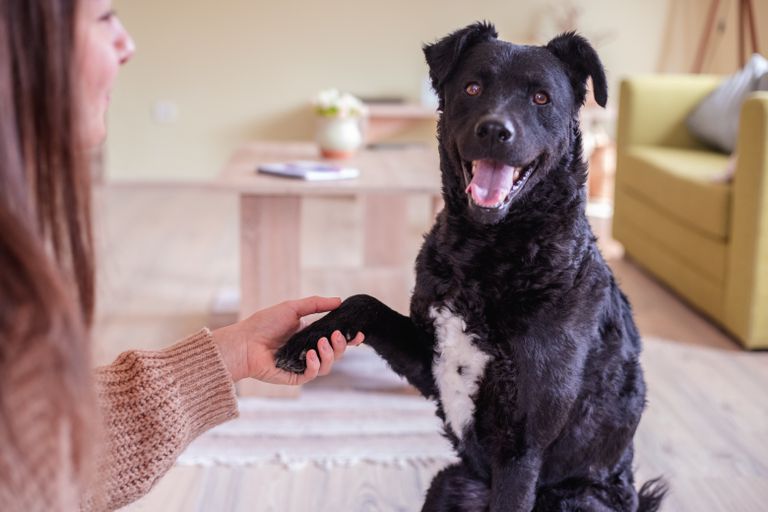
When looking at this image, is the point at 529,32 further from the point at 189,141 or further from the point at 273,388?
the point at 273,388

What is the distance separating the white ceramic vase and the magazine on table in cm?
35

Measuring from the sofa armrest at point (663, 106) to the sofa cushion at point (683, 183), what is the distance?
6 cm

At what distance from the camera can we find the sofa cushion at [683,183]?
303cm

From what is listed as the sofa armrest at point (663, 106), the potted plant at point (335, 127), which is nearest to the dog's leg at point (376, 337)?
the potted plant at point (335, 127)

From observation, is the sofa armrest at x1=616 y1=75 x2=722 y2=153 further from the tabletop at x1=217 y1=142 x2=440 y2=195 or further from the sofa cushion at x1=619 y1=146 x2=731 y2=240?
the tabletop at x1=217 y1=142 x2=440 y2=195

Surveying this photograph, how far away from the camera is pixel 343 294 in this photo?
2.97 m

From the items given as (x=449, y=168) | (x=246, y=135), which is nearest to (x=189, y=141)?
(x=246, y=135)

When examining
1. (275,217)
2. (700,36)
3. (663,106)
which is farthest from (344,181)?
(700,36)

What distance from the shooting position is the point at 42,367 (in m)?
0.76

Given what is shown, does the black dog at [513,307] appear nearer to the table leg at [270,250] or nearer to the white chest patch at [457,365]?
the white chest patch at [457,365]

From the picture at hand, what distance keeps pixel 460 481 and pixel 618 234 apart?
3019mm

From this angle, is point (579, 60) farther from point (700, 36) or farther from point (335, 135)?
point (700, 36)

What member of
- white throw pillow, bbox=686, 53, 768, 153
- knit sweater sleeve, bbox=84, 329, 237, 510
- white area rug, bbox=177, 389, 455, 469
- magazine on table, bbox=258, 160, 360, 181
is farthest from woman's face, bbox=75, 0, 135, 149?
white throw pillow, bbox=686, 53, 768, 153

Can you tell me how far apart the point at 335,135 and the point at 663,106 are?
66.5 inches
